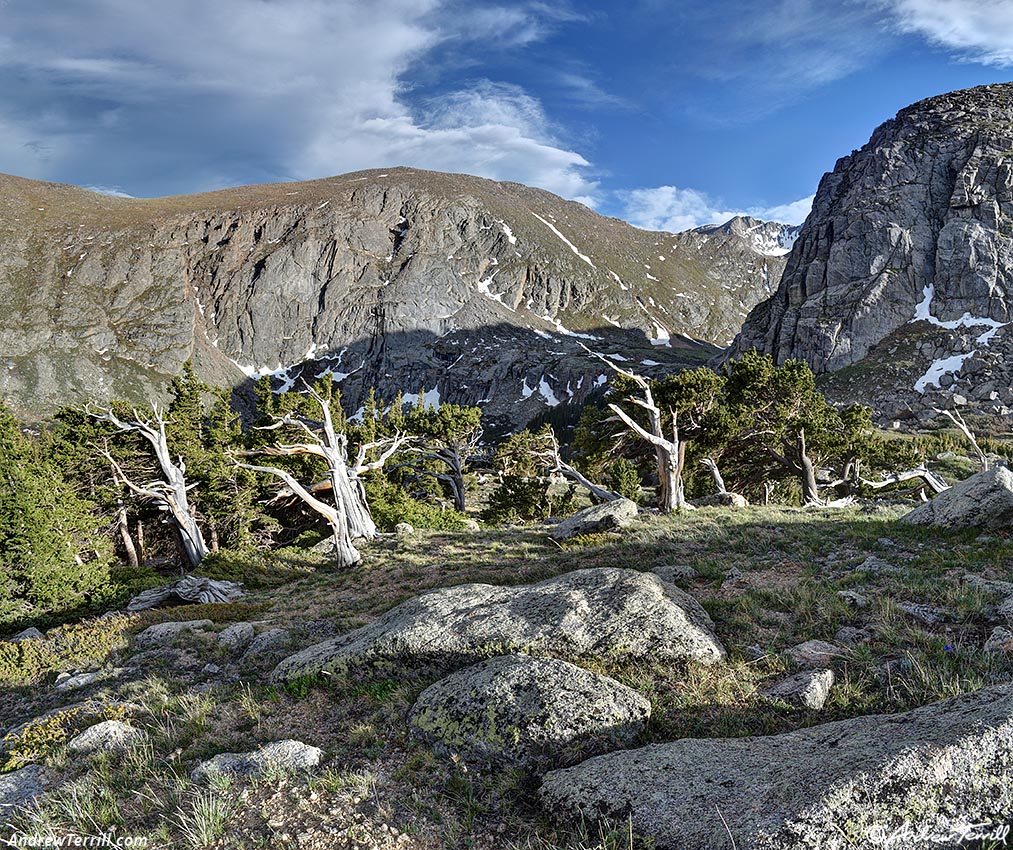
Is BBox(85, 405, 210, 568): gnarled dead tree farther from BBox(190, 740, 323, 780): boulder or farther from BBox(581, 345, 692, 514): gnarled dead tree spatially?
BBox(190, 740, 323, 780): boulder

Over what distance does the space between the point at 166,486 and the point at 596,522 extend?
23677mm

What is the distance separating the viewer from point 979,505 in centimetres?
1280

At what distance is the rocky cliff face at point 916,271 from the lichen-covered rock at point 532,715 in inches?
4180

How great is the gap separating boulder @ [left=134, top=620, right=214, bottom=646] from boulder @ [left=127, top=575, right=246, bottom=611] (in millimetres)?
4936

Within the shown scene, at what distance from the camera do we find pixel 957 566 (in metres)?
10.1

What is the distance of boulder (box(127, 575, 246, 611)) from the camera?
18.5m

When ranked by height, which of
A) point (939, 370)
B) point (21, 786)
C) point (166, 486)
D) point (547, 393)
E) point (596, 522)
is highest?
point (547, 393)

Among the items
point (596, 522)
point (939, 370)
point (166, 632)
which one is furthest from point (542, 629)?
point (939, 370)

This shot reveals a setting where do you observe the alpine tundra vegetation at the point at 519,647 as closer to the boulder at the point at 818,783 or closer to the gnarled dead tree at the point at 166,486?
the boulder at the point at 818,783

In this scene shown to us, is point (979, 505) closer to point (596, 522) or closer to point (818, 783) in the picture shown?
point (596, 522)

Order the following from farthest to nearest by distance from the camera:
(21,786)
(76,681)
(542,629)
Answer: (76,681) < (542,629) < (21,786)

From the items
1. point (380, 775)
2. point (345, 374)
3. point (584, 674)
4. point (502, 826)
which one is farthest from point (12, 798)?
point (345, 374)

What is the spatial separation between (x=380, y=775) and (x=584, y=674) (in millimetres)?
2313

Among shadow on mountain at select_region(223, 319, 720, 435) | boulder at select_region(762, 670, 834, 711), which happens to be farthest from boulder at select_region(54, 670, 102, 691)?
shadow on mountain at select_region(223, 319, 720, 435)
